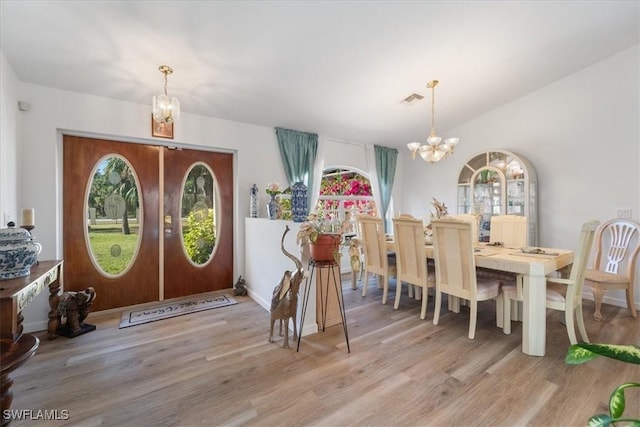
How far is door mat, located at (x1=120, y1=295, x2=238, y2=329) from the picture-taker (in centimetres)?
279

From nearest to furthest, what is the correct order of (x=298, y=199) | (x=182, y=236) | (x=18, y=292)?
(x=18, y=292)
(x=298, y=199)
(x=182, y=236)

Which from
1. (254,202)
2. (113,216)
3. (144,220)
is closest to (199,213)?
(144,220)

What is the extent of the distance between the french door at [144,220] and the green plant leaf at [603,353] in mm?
3491

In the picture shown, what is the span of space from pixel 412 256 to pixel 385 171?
99.9 inches

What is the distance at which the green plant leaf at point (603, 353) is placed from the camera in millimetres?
782

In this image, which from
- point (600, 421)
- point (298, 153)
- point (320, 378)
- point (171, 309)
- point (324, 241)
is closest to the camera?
point (600, 421)

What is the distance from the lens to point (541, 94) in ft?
12.3

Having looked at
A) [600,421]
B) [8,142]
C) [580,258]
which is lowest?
[600,421]

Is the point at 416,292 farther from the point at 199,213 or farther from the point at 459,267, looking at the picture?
the point at 199,213

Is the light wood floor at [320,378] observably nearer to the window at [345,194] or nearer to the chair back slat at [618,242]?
the chair back slat at [618,242]

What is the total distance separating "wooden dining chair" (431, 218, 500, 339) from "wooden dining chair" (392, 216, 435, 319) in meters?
0.16

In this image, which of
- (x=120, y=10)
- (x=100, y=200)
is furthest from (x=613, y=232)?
(x=100, y=200)

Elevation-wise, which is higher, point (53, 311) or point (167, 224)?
point (167, 224)

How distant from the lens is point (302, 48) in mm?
2447
